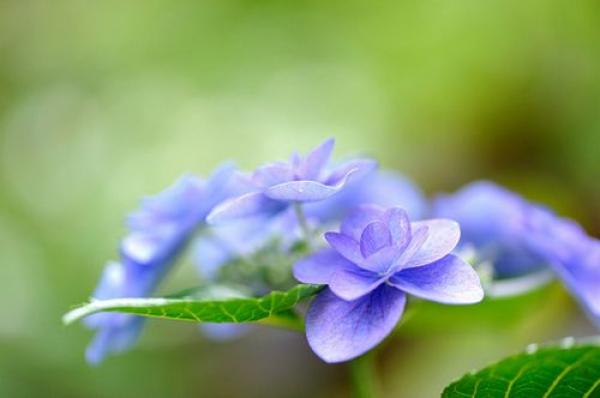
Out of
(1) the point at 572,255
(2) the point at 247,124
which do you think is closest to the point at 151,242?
(1) the point at 572,255

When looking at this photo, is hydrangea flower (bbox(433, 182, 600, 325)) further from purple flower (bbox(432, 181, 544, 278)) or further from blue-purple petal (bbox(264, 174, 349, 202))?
blue-purple petal (bbox(264, 174, 349, 202))

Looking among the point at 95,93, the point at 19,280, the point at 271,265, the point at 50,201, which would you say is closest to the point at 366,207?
the point at 271,265

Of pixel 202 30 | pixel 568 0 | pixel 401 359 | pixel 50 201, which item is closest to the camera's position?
pixel 401 359

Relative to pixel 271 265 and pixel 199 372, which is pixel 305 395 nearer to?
pixel 199 372

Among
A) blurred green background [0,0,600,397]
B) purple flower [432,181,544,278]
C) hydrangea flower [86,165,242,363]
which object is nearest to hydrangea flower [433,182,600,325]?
purple flower [432,181,544,278]

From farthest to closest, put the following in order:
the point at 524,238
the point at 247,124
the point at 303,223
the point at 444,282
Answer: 1. the point at 247,124
2. the point at 524,238
3. the point at 303,223
4. the point at 444,282

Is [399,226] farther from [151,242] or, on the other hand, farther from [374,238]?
[151,242]
